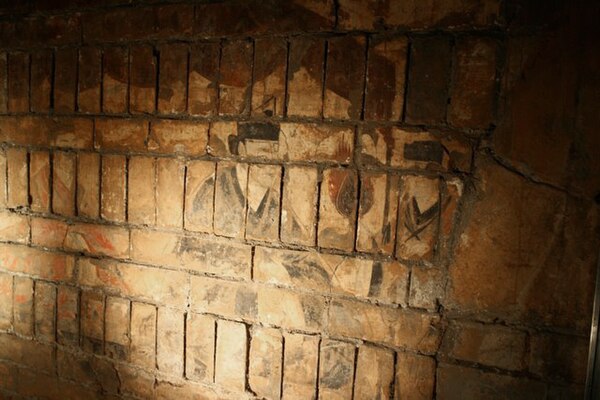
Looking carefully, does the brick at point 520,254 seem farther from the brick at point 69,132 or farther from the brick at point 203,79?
the brick at point 69,132

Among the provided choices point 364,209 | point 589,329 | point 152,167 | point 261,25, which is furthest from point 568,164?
point 152,167

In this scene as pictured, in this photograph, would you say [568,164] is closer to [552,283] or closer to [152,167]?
[552,283]

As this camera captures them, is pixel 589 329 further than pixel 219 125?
No

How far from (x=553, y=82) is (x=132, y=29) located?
1830 mm

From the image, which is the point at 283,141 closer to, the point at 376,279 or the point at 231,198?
the point at 231,198

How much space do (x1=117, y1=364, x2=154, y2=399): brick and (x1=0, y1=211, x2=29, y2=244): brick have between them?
0.92m

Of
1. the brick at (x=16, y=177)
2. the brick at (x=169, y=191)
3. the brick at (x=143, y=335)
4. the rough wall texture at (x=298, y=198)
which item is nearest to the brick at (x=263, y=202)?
the rough wall texture at (x=298, y=198)

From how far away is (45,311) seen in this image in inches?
84.7

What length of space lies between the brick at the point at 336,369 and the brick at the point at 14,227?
176 centimetres

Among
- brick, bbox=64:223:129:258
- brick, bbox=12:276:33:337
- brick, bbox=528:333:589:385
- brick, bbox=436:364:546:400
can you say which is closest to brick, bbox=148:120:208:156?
brick, bbox=64:223:129:258

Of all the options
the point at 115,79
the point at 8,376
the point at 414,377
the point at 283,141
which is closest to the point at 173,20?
the point at 115,79

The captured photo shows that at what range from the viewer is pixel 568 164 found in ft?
4.50

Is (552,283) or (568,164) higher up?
(568,164)

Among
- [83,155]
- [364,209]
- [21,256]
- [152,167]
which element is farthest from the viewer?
[21,256]
